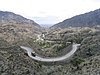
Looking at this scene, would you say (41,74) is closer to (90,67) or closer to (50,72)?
(50,72)

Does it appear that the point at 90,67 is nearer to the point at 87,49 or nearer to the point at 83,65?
the point at 83,65

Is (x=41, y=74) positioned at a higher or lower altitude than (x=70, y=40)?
lower

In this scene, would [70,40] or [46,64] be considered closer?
[46,64]

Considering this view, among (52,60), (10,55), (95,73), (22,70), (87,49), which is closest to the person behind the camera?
(95,73)

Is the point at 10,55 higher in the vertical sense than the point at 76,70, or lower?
higher

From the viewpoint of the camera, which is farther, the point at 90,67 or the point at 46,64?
the point at 46,64

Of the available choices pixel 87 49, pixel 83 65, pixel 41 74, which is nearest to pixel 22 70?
pixel 41 74

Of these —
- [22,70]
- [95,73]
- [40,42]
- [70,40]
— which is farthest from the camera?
[40,42]

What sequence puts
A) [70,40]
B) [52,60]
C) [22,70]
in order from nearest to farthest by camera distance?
[22,70]
[52,60]
[70,40]

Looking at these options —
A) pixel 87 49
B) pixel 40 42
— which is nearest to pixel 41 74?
pixel 87 49

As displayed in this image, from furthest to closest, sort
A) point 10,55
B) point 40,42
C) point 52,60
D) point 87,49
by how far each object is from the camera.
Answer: point 40,42, point 87,49, point 52,60, point 10,55
